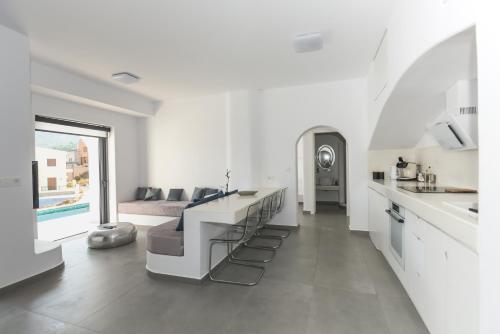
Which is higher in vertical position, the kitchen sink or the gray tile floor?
the kitchen sink

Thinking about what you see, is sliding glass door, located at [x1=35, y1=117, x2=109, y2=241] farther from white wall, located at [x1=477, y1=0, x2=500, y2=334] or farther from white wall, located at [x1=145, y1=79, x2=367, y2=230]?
white wall, located at [x1=477, y1=0, x2=500, y2=334]

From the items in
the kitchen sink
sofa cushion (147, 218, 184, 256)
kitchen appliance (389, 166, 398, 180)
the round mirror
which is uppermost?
the round mirror

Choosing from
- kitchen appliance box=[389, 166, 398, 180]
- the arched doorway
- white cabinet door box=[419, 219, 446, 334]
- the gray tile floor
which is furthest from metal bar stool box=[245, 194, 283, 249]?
the arched doorway

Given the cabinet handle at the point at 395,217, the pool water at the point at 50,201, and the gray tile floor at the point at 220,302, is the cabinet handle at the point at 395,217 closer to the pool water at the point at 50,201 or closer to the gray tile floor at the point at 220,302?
the gray tile floor at the point at 220,302

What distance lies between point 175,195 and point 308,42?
4.38 meters

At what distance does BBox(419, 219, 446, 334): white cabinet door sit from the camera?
5.44 ft

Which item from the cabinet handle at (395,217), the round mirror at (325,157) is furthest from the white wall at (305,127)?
the round mirror at (325,157)

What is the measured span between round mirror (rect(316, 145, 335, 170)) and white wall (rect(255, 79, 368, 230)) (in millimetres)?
3222

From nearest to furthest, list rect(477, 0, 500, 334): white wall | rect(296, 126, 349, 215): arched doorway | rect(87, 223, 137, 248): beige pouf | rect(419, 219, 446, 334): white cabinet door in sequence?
rect(477, 0, 500, 334): white wall → rect(419, 219, 446, 334): white cabinet door → rect(87, 223, 137, 248): beige pouf → rect(296, 126, 349, 215): arched doorway

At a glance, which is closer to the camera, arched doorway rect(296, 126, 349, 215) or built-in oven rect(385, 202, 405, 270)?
built-in oven rect(385, 202, 405, 270)

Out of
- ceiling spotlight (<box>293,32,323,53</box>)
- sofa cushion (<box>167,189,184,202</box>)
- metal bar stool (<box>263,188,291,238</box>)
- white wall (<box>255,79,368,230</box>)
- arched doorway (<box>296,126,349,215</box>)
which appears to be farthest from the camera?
arched doorway (<box>296,126,349,215</box>)

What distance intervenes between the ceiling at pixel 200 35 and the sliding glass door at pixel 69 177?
4.72 ft

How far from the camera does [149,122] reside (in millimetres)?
6352

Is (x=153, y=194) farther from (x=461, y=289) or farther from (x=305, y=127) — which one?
(x=461, y=289)
